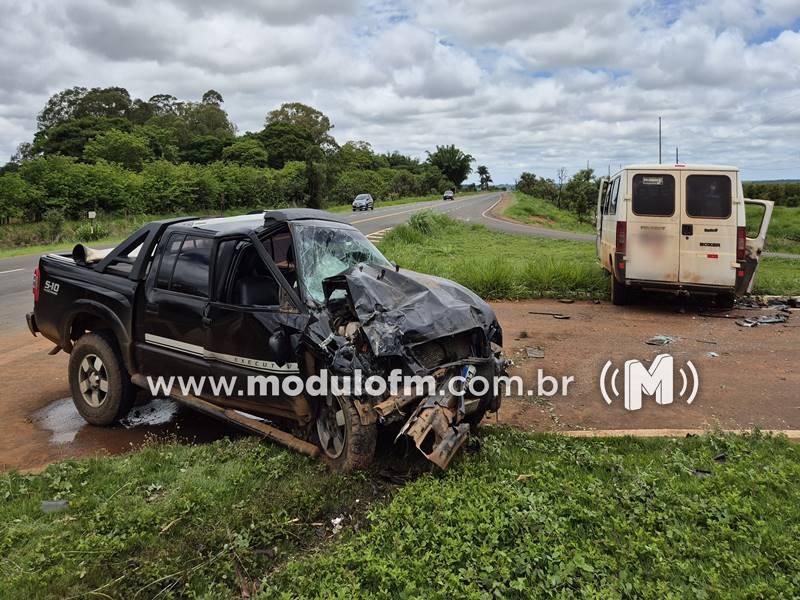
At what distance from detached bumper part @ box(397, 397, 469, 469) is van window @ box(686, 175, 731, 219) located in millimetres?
6925

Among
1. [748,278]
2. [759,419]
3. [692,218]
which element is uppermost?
[692,218]

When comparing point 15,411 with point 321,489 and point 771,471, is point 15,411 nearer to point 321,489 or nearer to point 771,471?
point 321,489

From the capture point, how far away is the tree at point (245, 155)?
60969 mm

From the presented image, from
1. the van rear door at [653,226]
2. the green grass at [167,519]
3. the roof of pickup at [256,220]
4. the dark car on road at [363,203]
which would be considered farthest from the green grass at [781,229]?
the dark car on road at [363,203]

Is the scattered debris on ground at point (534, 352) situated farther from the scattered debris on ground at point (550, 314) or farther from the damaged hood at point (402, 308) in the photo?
the damaged hood at point (402, 308)

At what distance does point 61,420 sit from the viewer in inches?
214

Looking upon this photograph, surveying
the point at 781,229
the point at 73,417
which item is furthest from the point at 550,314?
the point at 781,229

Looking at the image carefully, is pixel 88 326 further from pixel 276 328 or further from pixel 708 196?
pixel 708 196

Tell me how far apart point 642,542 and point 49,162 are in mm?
36748

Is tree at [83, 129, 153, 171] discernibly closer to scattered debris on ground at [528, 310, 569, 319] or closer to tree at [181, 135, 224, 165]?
tree at [181, 135, 224, 165]

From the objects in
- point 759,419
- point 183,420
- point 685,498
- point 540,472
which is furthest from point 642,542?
point 183,420

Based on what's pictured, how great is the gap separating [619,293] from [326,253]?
22.9ft

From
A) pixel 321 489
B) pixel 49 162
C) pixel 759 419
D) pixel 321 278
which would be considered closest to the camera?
pixel 321 489

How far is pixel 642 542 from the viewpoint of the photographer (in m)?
3.16
